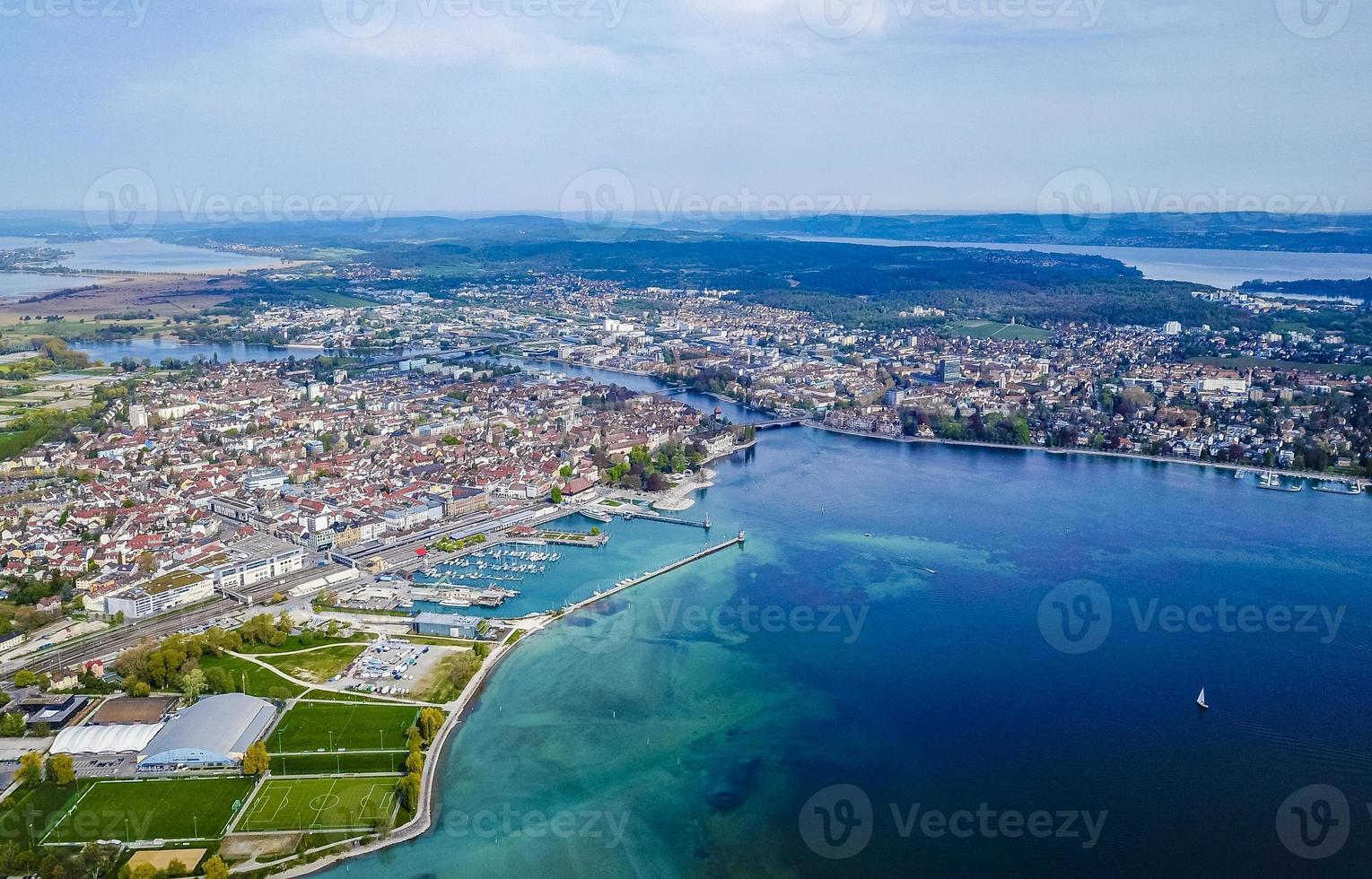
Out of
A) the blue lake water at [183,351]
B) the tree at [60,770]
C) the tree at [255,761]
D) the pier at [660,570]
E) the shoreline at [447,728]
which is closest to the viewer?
the shoreline at [447,728]

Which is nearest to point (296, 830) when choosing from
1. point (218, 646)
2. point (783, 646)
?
point (218, 646)

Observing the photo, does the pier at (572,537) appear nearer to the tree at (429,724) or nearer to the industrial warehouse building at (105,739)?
the tree at (429,724)

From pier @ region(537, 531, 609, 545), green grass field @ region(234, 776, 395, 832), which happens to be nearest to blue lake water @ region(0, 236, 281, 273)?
pier @ region(537, 531, 609, 545)

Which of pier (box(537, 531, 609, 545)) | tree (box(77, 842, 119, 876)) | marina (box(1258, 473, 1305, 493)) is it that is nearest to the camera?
tree (box(77, 842, 119, 876))

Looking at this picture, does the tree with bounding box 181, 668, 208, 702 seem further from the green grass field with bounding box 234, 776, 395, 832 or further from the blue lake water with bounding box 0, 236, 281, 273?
the blue lake water with bounding box 0, 236, 281, 273

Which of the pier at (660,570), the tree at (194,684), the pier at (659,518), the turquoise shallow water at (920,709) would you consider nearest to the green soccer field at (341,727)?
the turquoise shallow water at (920,709)

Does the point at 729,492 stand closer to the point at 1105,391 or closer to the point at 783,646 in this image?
the point at 783,646
